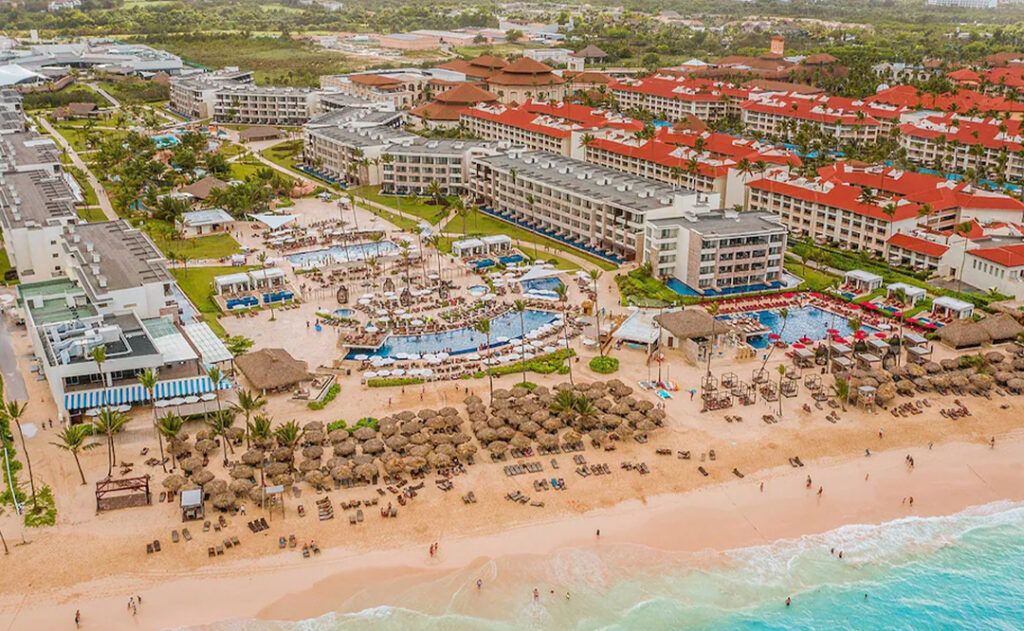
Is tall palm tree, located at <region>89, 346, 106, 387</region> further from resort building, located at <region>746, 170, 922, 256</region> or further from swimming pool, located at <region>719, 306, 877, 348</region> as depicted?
resort building, located at <region>746, 170, 922, 256</region>

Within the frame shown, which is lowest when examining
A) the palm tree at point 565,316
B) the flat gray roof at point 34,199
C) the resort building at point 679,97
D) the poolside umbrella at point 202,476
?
the poolside umbrella at point 202,476

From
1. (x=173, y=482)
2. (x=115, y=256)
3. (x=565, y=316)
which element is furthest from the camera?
(x=565, y=316)

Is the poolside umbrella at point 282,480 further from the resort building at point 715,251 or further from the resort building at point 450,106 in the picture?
the resort building at point 450,106

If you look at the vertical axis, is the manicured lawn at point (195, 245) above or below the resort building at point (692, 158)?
below

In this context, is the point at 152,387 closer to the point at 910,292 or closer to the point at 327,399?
the point at 327,399

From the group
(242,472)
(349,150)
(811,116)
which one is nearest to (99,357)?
(242,472)

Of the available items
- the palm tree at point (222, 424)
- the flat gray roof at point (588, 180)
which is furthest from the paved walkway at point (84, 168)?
the palm tree at point (222, 424)

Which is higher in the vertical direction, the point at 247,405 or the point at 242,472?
the point at 247,405
